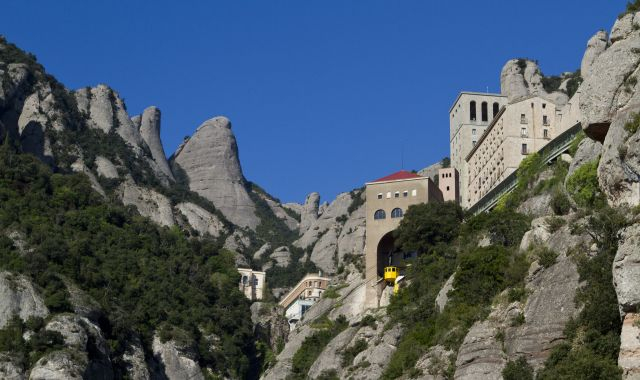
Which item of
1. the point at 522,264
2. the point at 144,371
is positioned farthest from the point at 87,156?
the point at 522,264

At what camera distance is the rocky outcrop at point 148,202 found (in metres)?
139

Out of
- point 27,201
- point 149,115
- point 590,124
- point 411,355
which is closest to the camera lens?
point 590,124

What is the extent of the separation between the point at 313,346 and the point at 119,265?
107 feet

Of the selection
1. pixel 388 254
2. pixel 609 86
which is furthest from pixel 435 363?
pixel 388 254

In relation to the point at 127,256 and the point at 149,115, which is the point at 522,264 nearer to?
the point at 127,256

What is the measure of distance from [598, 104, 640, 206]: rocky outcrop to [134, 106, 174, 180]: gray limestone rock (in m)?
146

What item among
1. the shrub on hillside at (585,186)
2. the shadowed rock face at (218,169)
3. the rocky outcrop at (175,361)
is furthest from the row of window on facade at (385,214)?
the shadowed rock face at (218,169)

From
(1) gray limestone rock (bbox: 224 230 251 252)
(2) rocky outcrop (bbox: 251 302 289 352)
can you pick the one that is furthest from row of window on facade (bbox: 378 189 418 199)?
(1) gray limestone rock (bbox: 224 230 251 252)

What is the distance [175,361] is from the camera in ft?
322

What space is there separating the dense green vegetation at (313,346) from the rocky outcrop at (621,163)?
149ft

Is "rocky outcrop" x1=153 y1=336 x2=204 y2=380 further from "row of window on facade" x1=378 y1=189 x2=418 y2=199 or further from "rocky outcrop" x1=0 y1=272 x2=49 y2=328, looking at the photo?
"row of window on facade" x1=378 y1=189 x2=418 y2=199

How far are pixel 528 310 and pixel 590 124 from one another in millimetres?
7358

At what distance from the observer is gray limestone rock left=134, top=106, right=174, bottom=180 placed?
181500 mm

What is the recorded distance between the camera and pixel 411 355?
181 ft
